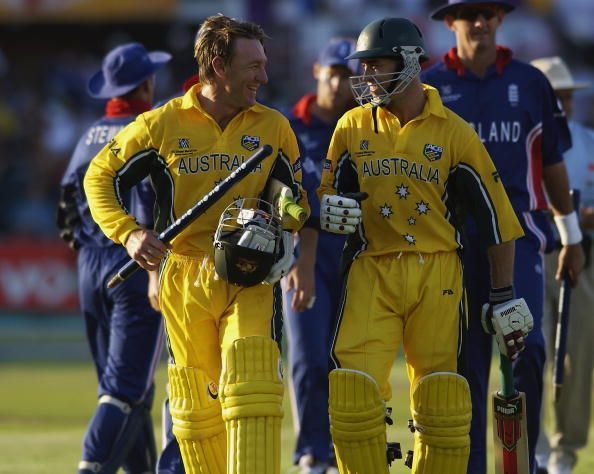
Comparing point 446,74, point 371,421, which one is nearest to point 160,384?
point 446,74

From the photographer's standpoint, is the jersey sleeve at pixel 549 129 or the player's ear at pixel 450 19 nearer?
the jersey sleeve at pixel 549 129

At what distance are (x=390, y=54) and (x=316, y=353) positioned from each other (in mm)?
2730

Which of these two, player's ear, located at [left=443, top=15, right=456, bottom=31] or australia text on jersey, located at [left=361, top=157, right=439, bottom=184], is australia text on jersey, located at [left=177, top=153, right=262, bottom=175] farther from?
player's ear, located at [left=443, top=15, right=456, bottom=31]

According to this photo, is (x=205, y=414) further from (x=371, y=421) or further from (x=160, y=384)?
(x=160, y=384)

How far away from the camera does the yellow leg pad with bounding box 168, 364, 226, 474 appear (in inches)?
245

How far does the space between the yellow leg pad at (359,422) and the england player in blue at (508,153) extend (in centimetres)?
111

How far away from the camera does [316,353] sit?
334 inches

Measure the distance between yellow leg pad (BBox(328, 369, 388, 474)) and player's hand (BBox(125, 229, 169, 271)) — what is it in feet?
3.00

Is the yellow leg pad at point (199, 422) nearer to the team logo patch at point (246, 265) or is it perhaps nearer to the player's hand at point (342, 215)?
the team logo patch at point (246, 265)

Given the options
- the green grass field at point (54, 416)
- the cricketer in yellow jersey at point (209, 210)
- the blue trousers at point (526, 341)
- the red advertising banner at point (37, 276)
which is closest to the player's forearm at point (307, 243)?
the cricketer in yellow jersey at point (209, 210)

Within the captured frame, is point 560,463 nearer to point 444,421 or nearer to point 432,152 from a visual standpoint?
point 444,421

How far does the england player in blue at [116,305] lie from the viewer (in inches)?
295

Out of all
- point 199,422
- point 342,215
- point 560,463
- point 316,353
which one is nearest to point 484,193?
point 342,215

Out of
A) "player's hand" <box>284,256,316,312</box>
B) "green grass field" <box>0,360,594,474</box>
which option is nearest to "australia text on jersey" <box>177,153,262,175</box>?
"player's hand" <box>284,256,316,312</box>
